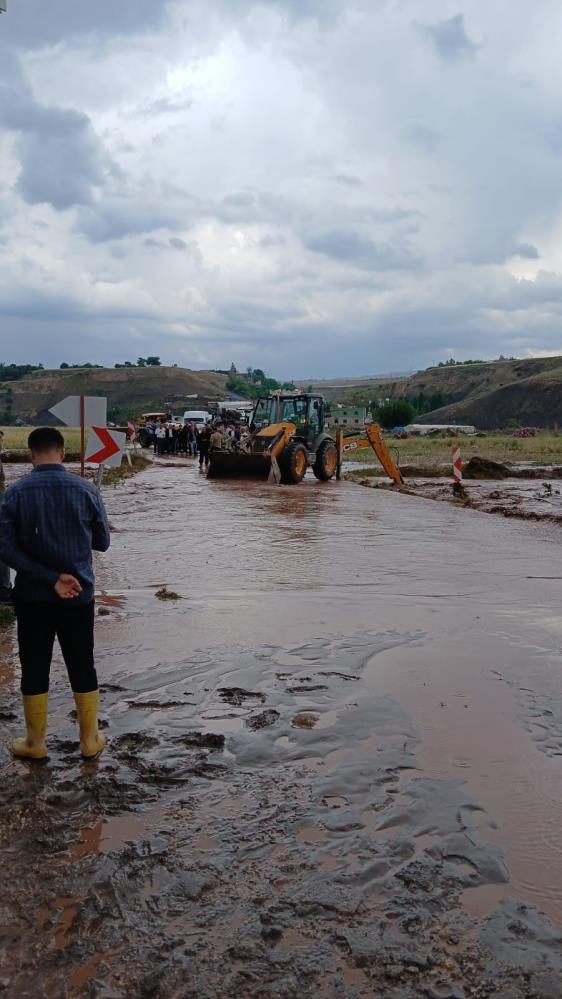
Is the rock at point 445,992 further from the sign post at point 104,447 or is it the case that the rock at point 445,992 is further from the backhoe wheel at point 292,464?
the backhoe wheel at point 292,464

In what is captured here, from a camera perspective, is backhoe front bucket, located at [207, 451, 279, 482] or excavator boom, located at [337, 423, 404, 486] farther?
excavator boom, located at [337, 423, 404, 486]

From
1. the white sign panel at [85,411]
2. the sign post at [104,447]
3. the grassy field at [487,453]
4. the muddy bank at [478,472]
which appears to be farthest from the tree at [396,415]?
the white sign panel at [85,411]

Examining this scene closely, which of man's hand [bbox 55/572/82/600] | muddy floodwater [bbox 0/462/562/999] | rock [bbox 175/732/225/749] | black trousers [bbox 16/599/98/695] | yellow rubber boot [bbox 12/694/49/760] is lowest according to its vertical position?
muddy floodwater [bbox 0/462/562/999]

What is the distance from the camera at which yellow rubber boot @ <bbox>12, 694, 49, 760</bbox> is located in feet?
15.1

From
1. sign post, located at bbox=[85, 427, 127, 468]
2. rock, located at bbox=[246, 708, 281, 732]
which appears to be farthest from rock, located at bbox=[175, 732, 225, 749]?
sign post, located at bbox=[85, 427, 127, 468]

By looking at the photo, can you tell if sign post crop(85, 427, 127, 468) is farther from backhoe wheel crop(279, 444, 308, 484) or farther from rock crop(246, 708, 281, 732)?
backhoe wheel crop(279, 444, 308, 484)

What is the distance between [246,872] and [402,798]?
40.1 inches

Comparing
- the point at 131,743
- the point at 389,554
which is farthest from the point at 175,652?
the point at 389,554

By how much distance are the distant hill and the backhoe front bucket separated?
82836 millimetres

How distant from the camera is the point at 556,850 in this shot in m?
3.81

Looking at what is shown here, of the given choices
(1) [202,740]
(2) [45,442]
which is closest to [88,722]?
(1) [202,740]

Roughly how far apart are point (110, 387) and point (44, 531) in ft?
542

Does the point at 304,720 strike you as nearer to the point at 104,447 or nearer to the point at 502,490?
the point at 104,447

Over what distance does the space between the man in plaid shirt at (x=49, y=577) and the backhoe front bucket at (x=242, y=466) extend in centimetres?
1912
